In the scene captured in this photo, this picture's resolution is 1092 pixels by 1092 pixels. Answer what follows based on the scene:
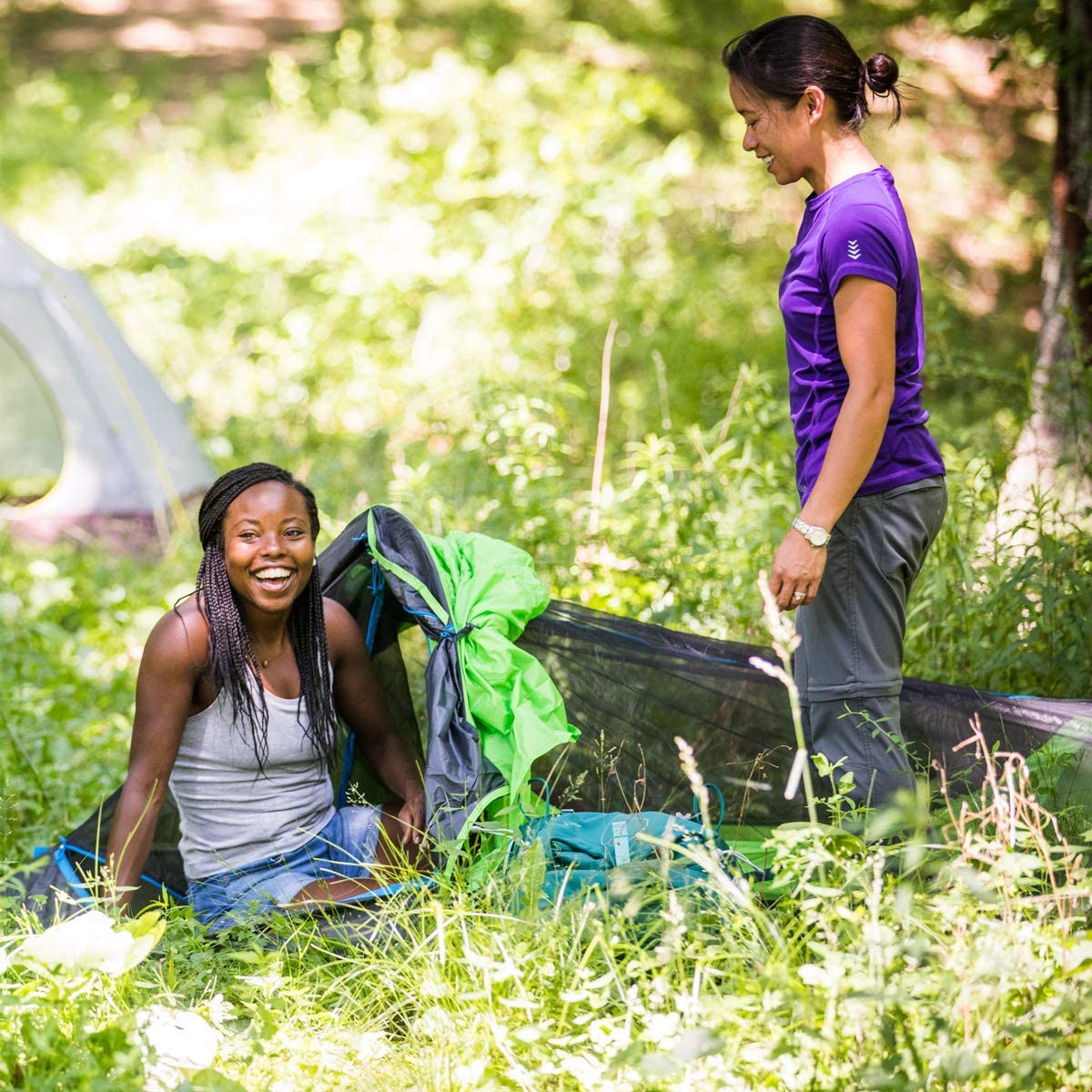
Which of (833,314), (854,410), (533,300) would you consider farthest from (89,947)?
(533,300)

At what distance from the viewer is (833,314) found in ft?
8.17

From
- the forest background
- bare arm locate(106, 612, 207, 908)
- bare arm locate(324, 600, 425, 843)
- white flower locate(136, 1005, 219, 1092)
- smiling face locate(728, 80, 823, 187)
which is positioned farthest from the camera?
the forest background

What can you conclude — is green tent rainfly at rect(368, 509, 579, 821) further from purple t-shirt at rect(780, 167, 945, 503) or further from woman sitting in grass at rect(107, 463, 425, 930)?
purple t-shirt at rect(780, 167, 945, 503)

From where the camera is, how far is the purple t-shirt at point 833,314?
238 cm

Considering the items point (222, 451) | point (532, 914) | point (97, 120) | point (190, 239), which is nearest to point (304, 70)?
point (97, 120)

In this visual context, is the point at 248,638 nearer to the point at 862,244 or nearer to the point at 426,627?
the point at 426,627

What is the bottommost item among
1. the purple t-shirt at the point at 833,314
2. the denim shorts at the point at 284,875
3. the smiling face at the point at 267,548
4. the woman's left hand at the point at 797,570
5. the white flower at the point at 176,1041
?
the white flower at the point at 176,1041

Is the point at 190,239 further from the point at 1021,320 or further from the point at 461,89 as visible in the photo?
the point at 1021,320

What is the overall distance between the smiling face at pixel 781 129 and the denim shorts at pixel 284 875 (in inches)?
66.6

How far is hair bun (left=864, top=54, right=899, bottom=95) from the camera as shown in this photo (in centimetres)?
252

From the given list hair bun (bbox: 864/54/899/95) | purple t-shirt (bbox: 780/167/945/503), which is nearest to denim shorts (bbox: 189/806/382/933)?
purple t-shirt (bbox: 780/167/945/503)

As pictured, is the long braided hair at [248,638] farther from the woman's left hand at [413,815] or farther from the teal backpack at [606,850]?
the teal backpack at [606,850]

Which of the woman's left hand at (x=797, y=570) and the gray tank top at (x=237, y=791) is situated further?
the gray tank top at (x=237, y=791)

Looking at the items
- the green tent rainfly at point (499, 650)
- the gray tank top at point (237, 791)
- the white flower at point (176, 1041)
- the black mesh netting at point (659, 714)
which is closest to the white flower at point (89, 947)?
the white flower at point (176, 1041)
